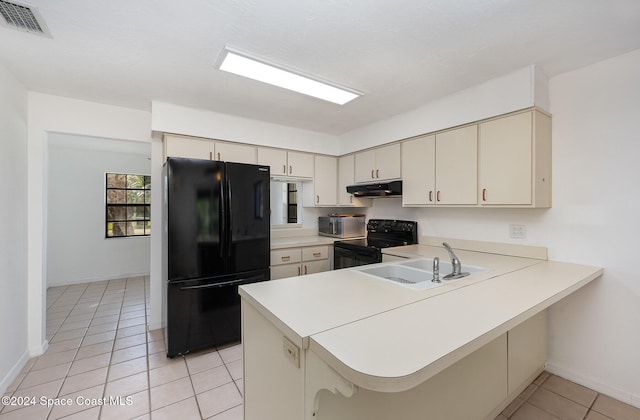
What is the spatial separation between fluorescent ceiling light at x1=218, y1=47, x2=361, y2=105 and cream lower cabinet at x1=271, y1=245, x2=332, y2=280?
5.57ft

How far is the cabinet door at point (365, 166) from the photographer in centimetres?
339

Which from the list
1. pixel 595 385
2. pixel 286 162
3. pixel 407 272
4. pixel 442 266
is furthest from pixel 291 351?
pixel 286 162

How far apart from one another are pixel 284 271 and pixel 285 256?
0.56 ft

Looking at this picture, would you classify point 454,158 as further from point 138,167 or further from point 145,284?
point 138,167

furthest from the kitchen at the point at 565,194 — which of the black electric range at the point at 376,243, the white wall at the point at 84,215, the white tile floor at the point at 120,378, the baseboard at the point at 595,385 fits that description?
the white wall at the point at 84,215

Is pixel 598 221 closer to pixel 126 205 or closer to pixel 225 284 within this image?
pixel 225 284

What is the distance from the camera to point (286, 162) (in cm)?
347

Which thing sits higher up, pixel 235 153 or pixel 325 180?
pixel 235 153

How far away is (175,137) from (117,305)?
8.62 feet

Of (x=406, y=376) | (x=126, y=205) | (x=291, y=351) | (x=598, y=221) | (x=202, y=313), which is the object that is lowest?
(x=202, y=313)

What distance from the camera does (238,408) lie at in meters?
1.84

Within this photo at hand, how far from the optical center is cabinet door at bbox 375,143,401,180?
3.10m

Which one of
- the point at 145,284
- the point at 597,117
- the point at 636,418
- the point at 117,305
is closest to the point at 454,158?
the point at 597,117

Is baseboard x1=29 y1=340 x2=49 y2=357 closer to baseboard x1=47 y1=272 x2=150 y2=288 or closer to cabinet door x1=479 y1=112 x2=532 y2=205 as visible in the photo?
baseboard x1=47 y1=272 x2=150 y2=288
